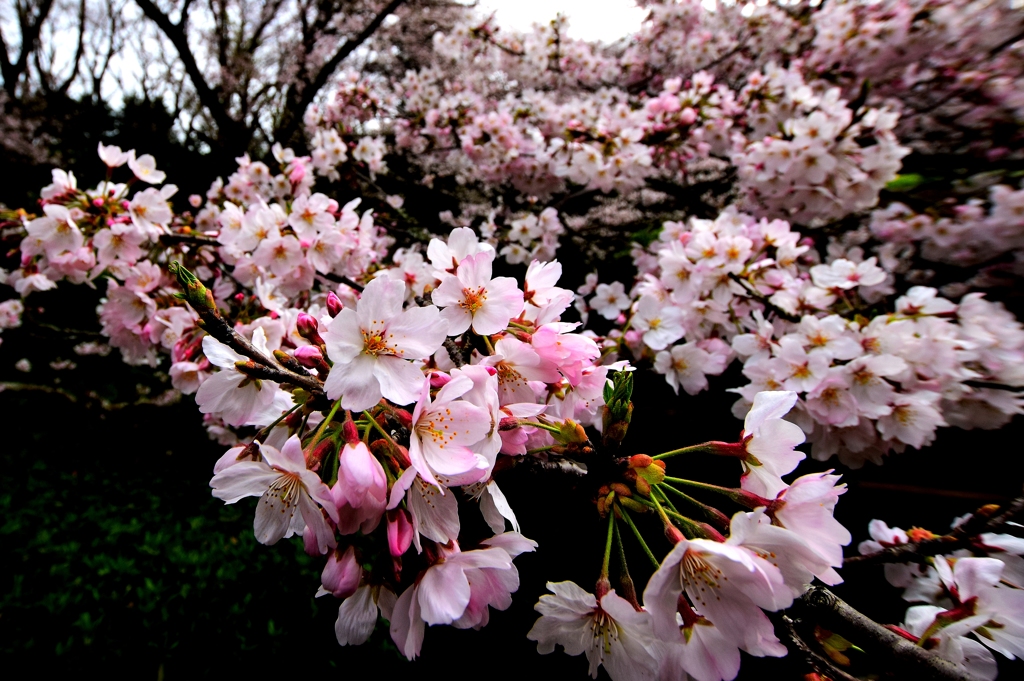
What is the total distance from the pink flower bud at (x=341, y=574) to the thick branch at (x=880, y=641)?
0.66 metres

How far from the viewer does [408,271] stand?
1.42 metres

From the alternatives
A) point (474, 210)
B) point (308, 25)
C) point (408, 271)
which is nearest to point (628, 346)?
point (408, 271)

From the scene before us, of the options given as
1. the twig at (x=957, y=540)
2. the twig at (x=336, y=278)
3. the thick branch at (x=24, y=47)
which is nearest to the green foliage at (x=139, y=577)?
the twig at (x=336, y=278)

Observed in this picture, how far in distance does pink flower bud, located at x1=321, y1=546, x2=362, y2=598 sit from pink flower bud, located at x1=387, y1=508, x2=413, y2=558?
10 cm

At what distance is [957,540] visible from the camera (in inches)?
29.6

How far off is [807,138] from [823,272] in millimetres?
863

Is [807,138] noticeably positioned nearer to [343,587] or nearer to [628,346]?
[628,346]

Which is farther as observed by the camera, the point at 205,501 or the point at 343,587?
the point at 205,501

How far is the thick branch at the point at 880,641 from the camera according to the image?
0.61 meters

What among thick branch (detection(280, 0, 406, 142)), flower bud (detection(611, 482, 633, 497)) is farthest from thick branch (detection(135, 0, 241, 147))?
flower bud (detection(611, 482, 633, 497))

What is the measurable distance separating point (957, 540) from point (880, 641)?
26 centimetres

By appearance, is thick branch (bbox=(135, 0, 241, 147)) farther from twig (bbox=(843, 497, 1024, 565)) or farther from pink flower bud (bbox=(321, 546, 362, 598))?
twig (bbox=(843, 497, 1024, 565))

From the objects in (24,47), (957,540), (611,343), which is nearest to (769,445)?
(957,540)

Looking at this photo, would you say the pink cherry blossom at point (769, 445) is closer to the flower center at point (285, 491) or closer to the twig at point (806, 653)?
the twig at point (806, 653)
